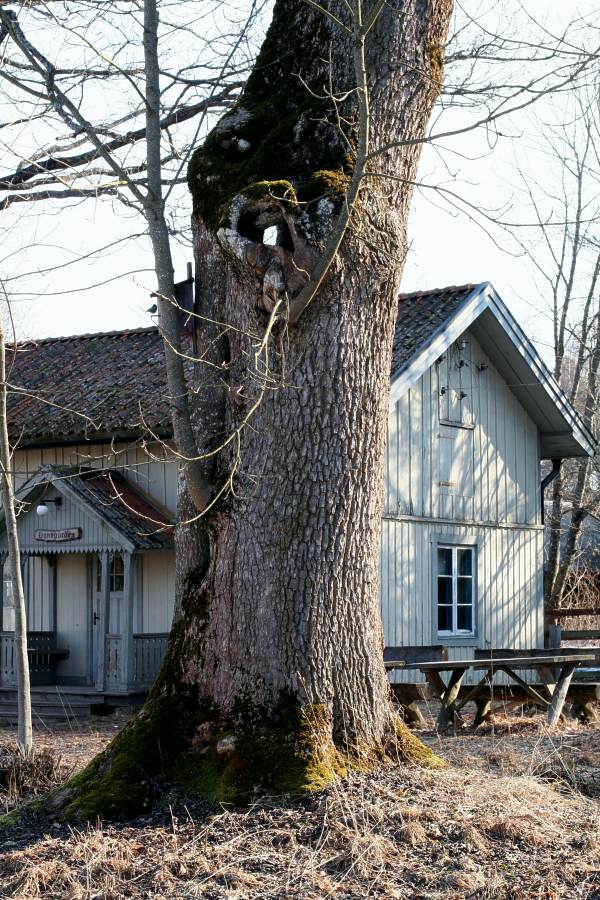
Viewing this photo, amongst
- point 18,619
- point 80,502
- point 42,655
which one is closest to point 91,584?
point 42,655

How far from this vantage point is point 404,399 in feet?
56.7

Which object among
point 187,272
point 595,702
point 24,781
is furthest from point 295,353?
point 595,702

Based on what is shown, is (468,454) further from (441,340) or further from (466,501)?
(441,340)

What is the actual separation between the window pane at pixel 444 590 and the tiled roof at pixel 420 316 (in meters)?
4.01

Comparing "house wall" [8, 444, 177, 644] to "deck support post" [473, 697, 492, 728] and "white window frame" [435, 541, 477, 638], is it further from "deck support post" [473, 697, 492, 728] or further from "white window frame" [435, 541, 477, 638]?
"deck support post" [473, 697, 492, 728]

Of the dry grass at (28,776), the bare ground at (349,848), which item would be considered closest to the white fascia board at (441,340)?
the dry grass at (28,776)

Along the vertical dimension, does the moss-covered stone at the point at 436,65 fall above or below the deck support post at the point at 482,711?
above

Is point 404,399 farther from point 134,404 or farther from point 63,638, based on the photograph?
point 63,638

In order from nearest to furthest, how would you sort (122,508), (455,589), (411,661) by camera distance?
(411,661) → (122,508) → (455,589)

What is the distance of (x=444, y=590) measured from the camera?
18.2 meters

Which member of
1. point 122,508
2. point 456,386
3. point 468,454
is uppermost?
point 456,386

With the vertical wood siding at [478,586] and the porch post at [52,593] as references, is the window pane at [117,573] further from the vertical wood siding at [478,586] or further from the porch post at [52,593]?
the vertical wood siding at [478,586]

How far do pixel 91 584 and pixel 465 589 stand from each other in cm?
624

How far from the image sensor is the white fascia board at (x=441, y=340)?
16.0 metres
